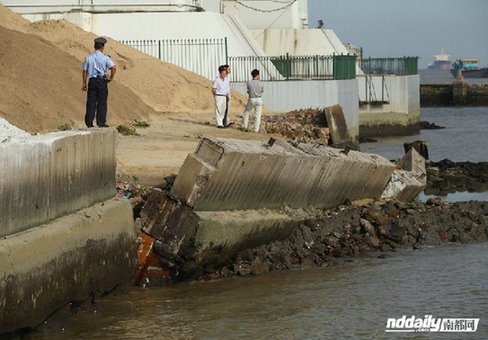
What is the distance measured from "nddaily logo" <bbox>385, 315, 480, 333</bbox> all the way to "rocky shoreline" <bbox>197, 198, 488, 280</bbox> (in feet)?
9.80

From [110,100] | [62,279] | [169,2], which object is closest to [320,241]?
[62,279]

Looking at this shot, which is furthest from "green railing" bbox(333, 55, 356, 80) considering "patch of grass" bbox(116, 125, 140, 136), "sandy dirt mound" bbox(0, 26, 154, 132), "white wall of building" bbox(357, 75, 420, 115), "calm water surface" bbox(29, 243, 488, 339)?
"calm water surface" bbox(29, 243, 488, 339)

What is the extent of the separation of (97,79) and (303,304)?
608 centimetres

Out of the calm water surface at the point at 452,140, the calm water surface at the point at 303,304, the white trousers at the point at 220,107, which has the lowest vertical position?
the calm water surface at the point at 303,304

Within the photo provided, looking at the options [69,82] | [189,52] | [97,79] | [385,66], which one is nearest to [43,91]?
[69,82]

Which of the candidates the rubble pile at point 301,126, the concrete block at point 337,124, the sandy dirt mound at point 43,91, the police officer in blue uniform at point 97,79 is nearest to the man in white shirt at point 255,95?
the rubble pile at point 301,126

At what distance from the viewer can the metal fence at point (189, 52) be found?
40.4 meters

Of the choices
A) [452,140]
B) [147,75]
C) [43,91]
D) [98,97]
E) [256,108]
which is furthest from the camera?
[452,140]

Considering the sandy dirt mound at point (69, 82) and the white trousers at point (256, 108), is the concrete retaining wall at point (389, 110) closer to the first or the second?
the sandy dirt mound at point (69, 82)

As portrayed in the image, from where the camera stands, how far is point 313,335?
46.1ft

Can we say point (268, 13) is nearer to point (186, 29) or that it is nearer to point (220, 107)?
point (186, 29)

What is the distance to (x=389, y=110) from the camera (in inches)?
2096

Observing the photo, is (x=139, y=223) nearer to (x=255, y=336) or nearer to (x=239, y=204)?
(x=239, y=204)

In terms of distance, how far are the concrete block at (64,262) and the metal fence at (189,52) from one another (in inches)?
976
